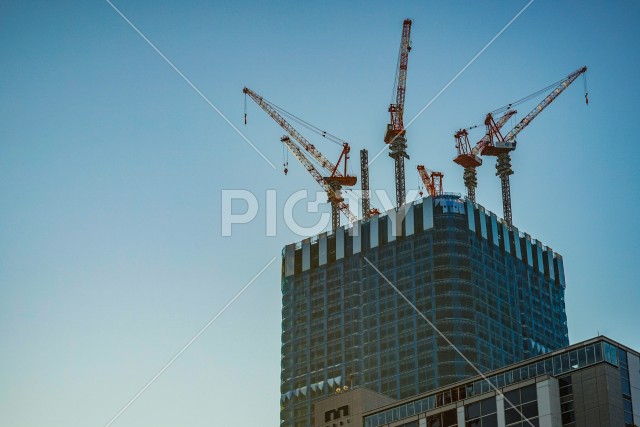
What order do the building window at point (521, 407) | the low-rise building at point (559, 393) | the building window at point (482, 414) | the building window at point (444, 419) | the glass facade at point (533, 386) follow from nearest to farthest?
the low-rise building at point (559, 393) → the glass facade at point (533, 386) → the building window at point (521, 407) → the building window at point (482, 414) → the building window at point (444, 419)

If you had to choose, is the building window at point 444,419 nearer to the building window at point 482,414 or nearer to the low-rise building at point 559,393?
the low-rise building at point 559,393

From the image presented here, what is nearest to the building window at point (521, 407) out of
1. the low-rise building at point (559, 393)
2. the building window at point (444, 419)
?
the low-rise building at point (559, 393)

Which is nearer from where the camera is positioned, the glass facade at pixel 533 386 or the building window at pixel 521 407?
the glass facade at pixel 533 386

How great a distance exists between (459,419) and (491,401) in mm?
4637

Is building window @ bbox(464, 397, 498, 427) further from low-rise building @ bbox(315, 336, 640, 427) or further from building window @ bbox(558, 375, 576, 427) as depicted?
building window @ bbox(558, 375, 576, 427)

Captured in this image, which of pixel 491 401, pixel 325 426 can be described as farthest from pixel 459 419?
pixel 325 426

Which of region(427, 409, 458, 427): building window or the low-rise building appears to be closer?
the low-rise building

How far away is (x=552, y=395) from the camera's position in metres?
131

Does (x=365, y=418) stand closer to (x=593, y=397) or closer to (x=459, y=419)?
(x=459, y=419)

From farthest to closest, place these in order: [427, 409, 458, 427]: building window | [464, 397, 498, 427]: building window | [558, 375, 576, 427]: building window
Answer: [427, 409, 458, 427]: building window < [464, 397, 498, 427]: building window < [558, 375, 576, 427]: building window

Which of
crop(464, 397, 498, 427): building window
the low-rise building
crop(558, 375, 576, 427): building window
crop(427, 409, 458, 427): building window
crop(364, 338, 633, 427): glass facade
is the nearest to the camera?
the low-rise building

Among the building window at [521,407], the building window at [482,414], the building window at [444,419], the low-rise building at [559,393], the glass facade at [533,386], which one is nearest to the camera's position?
the low-rise building at [559,393]

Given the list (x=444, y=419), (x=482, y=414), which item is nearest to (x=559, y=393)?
(x=482, y=414)

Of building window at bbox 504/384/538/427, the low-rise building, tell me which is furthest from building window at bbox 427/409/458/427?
building window at bbox 504/384/538/427
